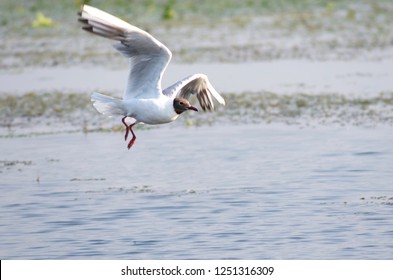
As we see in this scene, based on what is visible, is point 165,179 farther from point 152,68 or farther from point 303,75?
point 303,75

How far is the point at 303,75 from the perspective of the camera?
17.7m

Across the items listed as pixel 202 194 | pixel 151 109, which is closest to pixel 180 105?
pixel 151 109

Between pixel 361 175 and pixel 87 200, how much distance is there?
3.19 metres

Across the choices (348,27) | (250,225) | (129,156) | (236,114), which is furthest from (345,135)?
(348,27)

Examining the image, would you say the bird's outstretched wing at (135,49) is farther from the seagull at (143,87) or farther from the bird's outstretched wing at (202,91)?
the bird's outstretched wing at (202,91)

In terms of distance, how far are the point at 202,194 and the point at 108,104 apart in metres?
1.71

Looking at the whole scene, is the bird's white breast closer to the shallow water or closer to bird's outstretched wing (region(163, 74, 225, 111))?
bird's outstretched wing (region(163, 74, 225, 111))

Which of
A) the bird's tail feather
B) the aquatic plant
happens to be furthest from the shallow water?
the bird's tail feather

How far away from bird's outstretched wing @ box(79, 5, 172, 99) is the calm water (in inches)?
52.1

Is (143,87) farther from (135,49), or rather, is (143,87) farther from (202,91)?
(202,91)

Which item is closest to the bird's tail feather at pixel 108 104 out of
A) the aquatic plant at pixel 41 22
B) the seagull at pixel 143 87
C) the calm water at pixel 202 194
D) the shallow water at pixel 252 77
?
the seagull at pixel 143 87

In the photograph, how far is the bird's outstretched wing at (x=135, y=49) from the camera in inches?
367

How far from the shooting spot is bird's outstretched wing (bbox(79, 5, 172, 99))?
9312 mm

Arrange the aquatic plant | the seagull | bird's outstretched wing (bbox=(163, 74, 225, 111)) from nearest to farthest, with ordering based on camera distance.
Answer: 1. the seagull
2. bird's outstretched wing (bbox=(163, 74, 225, 111))
3. the aquatic plant
